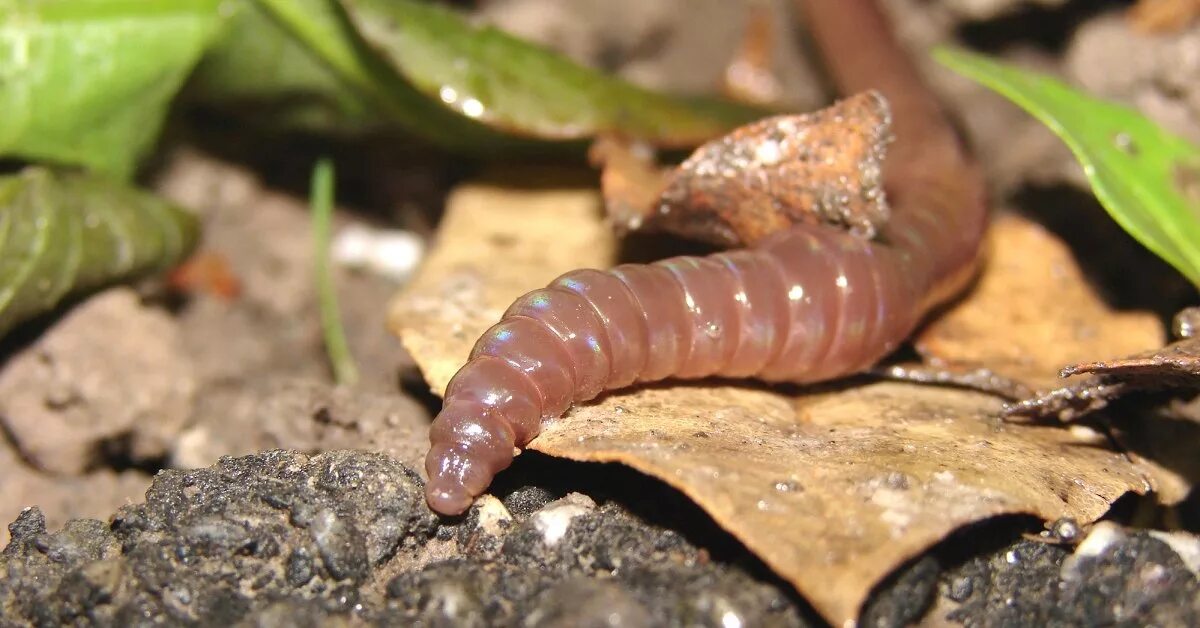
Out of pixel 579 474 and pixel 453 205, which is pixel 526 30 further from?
pixel 579 474

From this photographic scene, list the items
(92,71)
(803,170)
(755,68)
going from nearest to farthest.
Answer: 1. (803,170)
2. (92,71)
3. (755,68)

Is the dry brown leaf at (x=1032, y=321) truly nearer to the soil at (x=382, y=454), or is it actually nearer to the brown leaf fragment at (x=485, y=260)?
the soil at (x=382, y=454)

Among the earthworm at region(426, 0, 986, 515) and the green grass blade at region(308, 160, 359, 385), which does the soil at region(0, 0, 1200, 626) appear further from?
the earthworm at region(426, 0, 986, 515)

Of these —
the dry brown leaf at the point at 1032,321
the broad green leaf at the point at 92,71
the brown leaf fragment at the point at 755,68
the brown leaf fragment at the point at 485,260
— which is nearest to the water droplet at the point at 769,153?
the brown leaf fragment at the point at 485,260

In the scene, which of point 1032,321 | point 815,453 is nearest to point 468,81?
point 815,453

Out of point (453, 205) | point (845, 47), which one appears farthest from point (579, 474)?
point (845, 47)

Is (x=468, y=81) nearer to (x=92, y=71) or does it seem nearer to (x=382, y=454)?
(x=92, y=71)

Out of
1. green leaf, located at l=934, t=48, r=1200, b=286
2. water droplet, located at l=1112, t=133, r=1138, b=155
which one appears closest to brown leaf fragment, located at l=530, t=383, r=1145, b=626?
green leaf, located at l=934, t=48, r=1200, b=286
